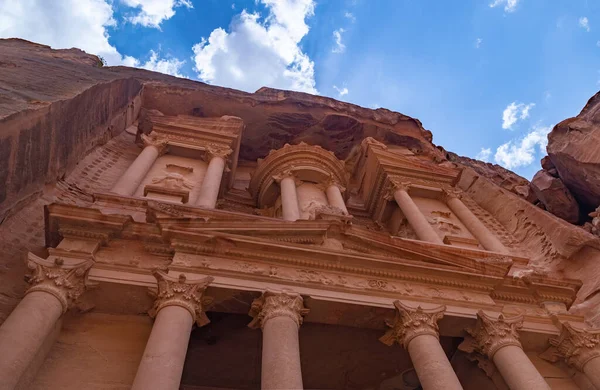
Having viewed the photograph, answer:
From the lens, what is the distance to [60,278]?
7387mm

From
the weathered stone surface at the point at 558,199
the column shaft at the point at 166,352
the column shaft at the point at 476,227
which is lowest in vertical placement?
the column shaft at the point at 166,352

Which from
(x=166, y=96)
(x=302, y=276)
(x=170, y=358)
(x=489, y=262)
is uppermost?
(x=166, y=96)

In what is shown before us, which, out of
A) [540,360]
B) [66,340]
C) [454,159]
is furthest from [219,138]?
[454,159]

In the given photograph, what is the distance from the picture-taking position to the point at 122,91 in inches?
722

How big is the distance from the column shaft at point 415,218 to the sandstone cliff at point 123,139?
9.75 feet

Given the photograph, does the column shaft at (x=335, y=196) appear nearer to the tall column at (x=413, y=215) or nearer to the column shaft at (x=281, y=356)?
the tall column at (x=413, y=215)

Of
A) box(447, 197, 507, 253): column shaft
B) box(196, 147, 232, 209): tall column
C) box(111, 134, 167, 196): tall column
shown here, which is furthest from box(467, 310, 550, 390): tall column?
box(111, 134, 167, 196): tall column

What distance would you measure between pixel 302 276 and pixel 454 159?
822 inches

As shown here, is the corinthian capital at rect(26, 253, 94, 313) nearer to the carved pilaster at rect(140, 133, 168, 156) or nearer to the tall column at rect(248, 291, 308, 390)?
the tall column at rect(248, 291, 308, 390)

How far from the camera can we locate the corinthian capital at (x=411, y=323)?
829 centimetres

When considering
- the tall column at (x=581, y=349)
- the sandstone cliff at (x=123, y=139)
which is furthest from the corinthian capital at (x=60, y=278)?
the tall column at (x=581, y=349)

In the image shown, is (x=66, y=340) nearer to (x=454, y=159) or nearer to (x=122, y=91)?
(x=122, y=91)

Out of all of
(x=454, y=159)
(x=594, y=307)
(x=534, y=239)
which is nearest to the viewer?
(x=594, y=307)

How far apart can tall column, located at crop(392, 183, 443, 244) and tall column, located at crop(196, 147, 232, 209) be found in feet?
21.0
